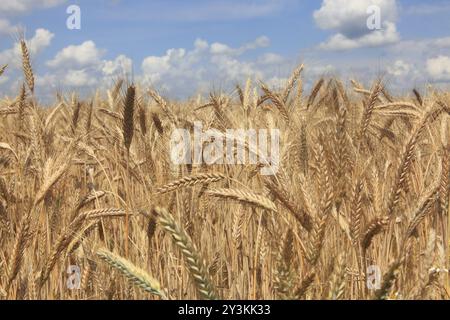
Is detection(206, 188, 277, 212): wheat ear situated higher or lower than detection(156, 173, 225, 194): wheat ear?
lower

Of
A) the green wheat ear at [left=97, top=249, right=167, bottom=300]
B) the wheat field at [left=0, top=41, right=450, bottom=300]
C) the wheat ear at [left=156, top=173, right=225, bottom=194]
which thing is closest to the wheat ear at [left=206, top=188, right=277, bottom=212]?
the wheat field at [left=0, top=41, right=450, bottom=300]

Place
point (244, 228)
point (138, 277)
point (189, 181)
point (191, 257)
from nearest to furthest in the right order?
point (191, 257)
point (138, 277)
point (189, 181)
point (244, 228)

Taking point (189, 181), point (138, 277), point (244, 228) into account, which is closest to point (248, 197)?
point (189, 181)

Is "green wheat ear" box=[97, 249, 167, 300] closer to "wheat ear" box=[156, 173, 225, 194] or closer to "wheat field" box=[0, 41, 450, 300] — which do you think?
"wheat field" box=[0, 41, 450, 300]

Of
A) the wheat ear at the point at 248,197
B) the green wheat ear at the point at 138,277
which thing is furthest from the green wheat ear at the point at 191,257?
the wheat ear at the point at 248,197

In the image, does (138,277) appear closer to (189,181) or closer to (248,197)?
(248,197)

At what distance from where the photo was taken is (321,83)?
17.2 feet

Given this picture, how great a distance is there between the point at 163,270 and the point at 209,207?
0.42 m

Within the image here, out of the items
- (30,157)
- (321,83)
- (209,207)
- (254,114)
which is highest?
(321,83)

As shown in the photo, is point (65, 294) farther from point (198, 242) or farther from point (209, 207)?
point (209, 207)

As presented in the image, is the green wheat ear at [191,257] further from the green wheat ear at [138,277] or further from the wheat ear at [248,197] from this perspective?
the wheat ear at [248,197]

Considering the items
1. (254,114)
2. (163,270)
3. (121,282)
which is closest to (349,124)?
(254,114)

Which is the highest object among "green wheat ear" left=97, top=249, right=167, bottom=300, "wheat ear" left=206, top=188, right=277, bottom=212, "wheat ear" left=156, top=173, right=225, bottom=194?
"wheat ear" left=156, top=173, right=225, bottom=194

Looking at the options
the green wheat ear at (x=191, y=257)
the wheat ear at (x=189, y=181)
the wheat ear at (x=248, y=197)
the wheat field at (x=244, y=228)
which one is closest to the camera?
the green wheat ear at (x=191, y=257)
